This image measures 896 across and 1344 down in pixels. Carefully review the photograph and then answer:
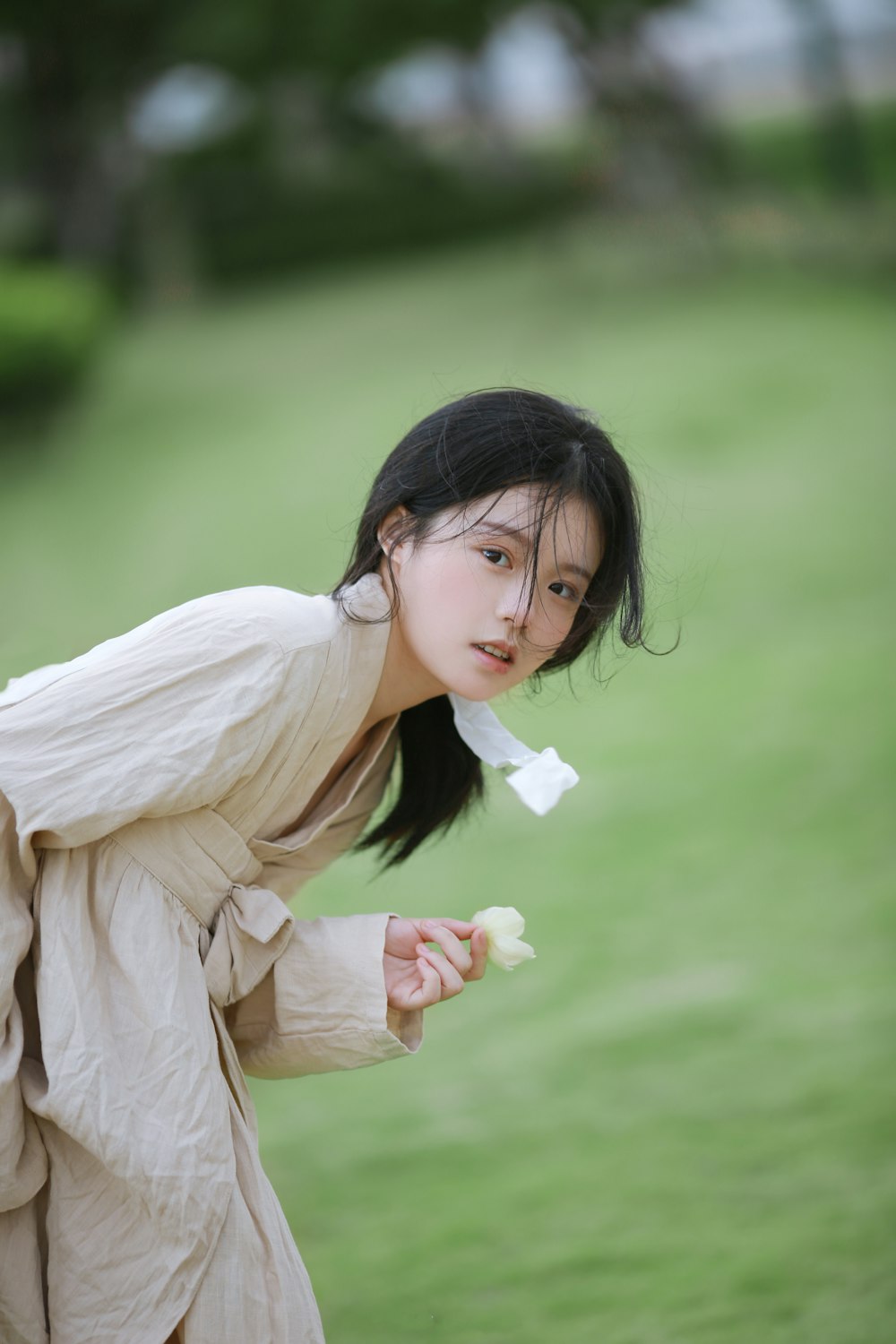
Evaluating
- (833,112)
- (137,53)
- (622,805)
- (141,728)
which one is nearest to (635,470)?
(622,805)

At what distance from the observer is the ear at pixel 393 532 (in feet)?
4.07

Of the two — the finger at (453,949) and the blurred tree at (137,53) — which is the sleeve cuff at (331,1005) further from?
the blurred tree at (137,53)

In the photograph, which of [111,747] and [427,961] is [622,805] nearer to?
[427,961]

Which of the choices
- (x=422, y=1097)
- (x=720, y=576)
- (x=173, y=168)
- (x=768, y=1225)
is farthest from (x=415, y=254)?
(x=768, y=1225)

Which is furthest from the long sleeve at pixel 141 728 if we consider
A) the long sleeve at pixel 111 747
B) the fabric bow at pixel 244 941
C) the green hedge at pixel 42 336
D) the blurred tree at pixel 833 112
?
the blurred tree at pixel 833 112

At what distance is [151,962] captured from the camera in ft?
3.74

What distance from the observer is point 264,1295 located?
1.11 metres

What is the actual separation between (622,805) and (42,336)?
3.80 meters

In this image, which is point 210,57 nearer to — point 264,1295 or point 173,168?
point 173,168

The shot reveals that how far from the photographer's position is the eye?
122 cm

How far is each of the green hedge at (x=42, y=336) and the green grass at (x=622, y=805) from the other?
272 millimetres

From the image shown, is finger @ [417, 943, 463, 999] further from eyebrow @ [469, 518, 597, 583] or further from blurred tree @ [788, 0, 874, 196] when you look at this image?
blurred tree @ [788, 0, 874, 196]

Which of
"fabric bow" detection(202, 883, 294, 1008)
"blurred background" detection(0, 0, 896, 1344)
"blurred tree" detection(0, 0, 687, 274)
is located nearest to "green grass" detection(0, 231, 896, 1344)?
"blurred background" detection(0, 0, 896, 1344)

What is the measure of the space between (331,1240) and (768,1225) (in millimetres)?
678
